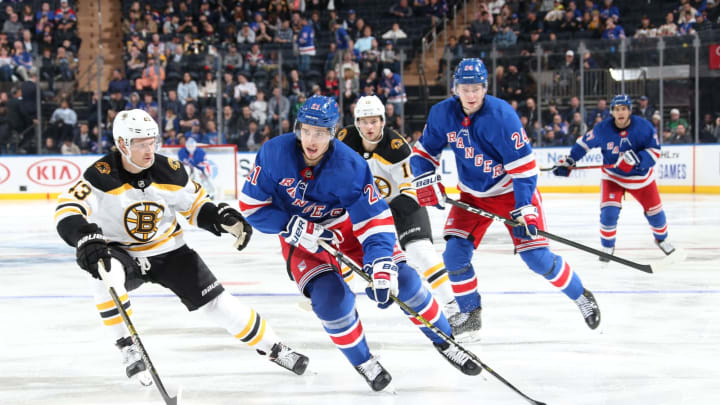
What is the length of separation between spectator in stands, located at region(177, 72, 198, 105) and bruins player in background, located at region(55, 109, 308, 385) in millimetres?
10292

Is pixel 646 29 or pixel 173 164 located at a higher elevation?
pixel 646 29

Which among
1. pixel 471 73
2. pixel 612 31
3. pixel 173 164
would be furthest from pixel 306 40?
pixel 173 164

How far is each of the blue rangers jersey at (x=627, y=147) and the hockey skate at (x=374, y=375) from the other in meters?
3.90

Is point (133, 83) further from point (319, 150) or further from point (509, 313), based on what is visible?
point (319, 150)

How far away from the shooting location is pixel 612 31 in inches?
549

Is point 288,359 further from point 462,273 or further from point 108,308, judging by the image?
point 462,273

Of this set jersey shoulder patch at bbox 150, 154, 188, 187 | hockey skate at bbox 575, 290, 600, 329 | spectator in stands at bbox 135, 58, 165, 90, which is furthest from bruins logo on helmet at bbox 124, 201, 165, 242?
spectator in stands at bbox 135, 58, 165, 90

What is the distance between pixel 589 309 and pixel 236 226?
1.80 metres

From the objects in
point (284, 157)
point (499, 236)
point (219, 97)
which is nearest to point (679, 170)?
point (499, 236)

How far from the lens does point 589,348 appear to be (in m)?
3.81

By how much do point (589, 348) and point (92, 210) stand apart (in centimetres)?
216

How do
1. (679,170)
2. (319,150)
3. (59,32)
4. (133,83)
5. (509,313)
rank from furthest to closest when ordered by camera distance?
(59,32) < (133,83) < (679,170) < (509,313) < (319,150)

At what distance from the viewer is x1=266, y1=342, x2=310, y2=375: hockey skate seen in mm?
3365

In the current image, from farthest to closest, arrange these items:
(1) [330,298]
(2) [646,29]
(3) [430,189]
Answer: (2) [646,29] < (3) [430,189] < (1) [330,298]
